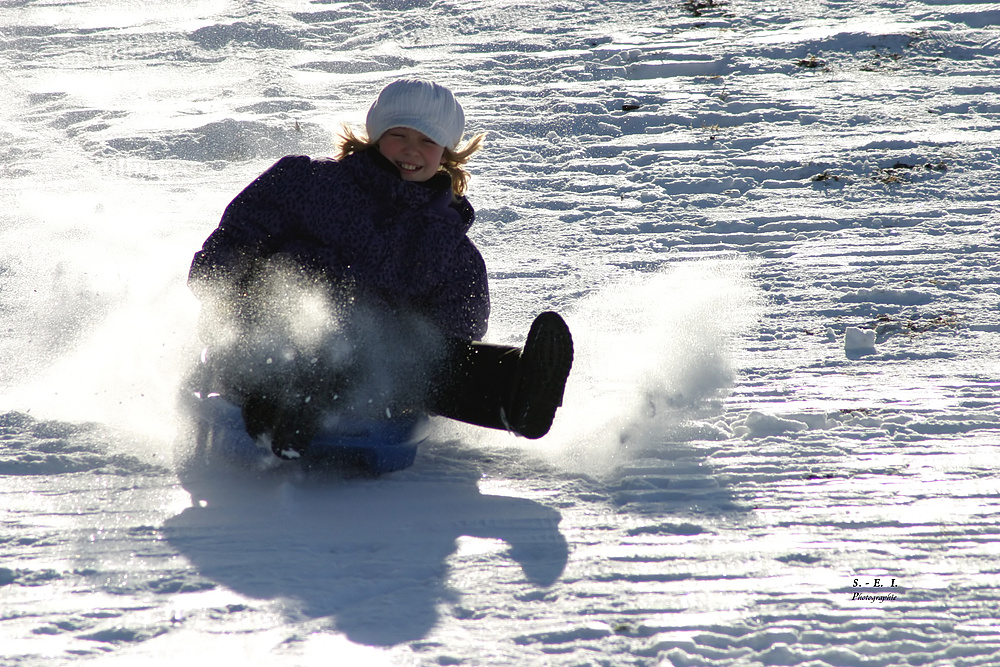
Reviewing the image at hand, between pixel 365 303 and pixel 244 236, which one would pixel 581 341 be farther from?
pixel 244 236

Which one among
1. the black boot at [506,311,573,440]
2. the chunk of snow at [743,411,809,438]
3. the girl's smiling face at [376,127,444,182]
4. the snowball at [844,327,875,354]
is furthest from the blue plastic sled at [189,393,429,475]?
the snowball at [844,327,875,354]

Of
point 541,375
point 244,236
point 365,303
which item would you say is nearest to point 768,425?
point 541,375

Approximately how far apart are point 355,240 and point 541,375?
59 cm

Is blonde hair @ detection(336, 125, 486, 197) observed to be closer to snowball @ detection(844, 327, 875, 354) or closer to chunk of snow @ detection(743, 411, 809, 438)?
chunk of snow @ detection(743, 411, 809, 438)

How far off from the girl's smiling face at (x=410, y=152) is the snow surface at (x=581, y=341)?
26.9 inches

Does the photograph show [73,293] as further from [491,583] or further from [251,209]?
[491,583]

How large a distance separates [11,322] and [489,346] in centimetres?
170

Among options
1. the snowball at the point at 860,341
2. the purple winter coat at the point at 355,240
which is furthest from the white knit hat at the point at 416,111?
the snowball at the point at 860,341

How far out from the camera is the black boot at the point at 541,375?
2.36 meters

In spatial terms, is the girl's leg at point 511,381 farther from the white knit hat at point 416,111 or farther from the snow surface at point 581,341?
the white knit hat at point 416,111

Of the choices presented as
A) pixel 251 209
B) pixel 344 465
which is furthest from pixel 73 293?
pixel 344 465

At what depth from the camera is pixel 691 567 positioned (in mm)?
2074

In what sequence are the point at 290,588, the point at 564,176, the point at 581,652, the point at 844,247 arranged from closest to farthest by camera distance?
the point at 581,652 < the point at 290,588 < the point at 844,247 < the point at 564,176

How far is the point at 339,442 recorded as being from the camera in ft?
7.79
